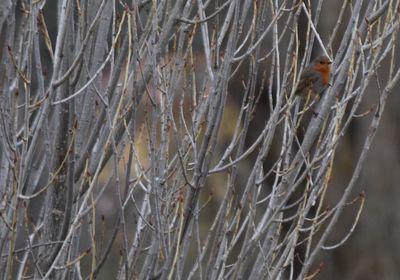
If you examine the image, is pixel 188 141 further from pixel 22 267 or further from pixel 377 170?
pixel 377 170

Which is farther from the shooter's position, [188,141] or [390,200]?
[390,200]

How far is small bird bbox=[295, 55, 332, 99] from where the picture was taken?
6.17 metres

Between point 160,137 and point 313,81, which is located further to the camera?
point 313,81

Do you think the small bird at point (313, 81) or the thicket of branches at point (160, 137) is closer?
the thicket of branches at point (160, 137)

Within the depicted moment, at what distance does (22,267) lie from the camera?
5.03 m

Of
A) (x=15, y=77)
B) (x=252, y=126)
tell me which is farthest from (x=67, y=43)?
(x=252, y=126)

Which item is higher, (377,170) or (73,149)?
(73,149)

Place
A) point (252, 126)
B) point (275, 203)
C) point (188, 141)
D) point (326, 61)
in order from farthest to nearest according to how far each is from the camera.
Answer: point (252, 126) → point (326, 61) → point (188, 141) → point (275, 203)

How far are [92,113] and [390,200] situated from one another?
386 inches

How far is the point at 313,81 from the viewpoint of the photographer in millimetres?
6266

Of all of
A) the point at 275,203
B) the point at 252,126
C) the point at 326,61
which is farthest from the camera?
the point at 252,126

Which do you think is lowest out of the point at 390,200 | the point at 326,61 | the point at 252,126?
the point at 390,200

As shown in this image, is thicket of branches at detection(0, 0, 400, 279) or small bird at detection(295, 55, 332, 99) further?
small bird at detection(295, 55, 332, 99)

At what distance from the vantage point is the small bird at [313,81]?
20.2 feet
